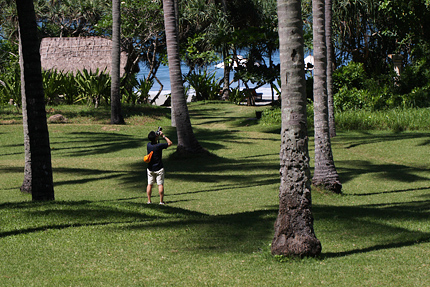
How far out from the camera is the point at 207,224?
8086 mm

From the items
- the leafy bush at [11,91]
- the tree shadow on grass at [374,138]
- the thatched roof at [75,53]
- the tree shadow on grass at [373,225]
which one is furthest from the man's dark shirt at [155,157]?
the thatched roof at [75,53]

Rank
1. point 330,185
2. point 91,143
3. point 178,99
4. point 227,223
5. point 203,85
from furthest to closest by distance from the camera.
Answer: point 203,85, point 91,143, point 178,99, point 330,185, point 227,223

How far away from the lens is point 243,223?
→ 827 centimetres

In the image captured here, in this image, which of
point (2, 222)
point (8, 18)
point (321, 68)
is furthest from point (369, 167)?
point (8, 18)

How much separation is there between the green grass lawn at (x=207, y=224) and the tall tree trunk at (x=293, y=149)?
0.24 meters

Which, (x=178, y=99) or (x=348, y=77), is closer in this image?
(x=178, y=99)

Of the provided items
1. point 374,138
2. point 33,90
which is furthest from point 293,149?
point 374,138

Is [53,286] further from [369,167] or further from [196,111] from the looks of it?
[196,111]

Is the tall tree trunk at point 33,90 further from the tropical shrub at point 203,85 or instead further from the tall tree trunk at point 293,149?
the tropical shrub at point 203,85

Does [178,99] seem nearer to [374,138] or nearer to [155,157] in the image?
[155,157]

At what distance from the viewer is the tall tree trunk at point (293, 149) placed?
6.25 metres

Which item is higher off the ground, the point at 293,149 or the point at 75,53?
the point at 75,53

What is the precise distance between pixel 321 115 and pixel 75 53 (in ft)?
83.6

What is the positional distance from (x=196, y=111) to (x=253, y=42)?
5.48 meters
